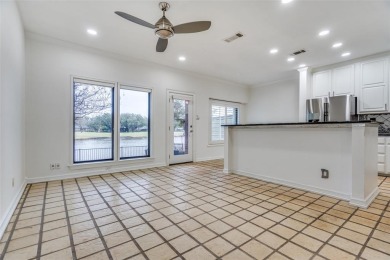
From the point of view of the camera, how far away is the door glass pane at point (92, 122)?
4070 millimetres

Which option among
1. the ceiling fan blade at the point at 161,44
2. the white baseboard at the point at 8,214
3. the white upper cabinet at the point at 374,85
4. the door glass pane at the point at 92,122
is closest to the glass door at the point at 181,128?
the door glass pane at the point at 92,122

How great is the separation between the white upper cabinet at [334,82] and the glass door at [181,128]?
3.53 meters

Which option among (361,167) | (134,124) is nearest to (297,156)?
→ (361,167)

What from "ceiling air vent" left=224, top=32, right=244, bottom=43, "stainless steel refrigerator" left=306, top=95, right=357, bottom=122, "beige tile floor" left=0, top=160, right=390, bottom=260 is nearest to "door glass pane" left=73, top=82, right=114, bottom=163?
"beige tile floor" left=0, top=160, right=390, bottom=260

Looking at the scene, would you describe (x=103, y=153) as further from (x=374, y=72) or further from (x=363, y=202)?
(x=374, y=72)

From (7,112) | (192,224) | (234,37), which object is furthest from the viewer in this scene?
(234,37)

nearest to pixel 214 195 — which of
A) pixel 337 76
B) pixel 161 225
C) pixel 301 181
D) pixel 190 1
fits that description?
pixel 161 225

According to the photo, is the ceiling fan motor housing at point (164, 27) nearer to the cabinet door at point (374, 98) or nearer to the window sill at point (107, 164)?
the window sill at point (107, 164)

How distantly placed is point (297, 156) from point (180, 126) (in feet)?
10.8

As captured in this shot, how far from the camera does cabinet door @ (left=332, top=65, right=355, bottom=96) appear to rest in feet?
15.5

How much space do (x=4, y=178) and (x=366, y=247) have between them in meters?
3.51

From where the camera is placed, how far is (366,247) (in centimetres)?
161

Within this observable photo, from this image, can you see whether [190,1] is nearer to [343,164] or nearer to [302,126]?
[302,126]

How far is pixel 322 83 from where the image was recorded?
17.0ft
